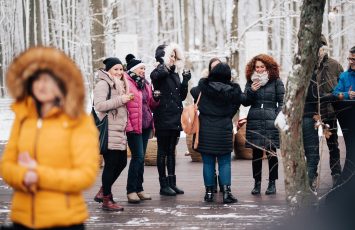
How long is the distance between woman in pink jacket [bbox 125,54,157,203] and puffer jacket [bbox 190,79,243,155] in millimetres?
640

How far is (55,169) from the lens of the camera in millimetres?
3678

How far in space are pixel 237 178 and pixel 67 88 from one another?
21.3 ft

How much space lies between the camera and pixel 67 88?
3.79 m

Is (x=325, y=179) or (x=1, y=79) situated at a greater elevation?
(x=1, y=79)

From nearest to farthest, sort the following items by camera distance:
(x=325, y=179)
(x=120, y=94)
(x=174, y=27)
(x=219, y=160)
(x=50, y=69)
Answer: (x=50, y=69) < (x=120, y=94) < (x=219, y=160) < (x=325, y=179) < (x=174, y=27)

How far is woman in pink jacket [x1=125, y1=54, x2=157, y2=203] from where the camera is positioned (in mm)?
7863

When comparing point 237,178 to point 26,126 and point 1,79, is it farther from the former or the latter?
point 1,79

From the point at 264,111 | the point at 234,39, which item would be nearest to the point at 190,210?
the point at 264,111

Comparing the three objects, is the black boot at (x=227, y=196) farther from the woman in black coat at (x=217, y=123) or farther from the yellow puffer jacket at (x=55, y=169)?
the yellow puffer jacket at (x=55, y=169)

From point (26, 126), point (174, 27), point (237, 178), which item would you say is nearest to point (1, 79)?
point (174, 27)

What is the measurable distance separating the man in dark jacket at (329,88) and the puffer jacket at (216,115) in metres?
1.08

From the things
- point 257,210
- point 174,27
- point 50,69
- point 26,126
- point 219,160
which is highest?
point 174,27

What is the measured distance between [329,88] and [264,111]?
3.15 feet

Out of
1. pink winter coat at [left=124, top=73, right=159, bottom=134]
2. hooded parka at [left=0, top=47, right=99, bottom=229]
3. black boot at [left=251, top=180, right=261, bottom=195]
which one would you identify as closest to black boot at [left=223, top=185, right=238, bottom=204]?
black boot at [left=251, top=180, right=261, bottom=195]
